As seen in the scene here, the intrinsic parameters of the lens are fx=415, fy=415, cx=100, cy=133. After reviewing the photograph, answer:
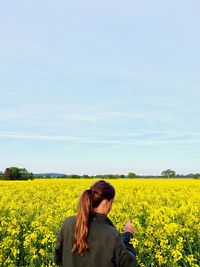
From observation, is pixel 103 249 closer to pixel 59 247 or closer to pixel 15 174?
pixel 59 247

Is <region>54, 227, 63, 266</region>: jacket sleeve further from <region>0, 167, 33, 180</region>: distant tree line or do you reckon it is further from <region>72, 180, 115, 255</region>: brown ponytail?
<region>0, 167, 33, 180</region>: distant tree line

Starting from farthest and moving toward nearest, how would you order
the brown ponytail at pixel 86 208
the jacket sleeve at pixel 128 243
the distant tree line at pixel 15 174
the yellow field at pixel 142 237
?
the distant tree line at pixel 15 174, the yellow field at pixel 142 237, the jacket sleeve at pixel 128 243, the brown ponytail at pixel 86 208

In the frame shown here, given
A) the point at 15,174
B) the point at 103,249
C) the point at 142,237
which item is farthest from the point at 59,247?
the point at 15,174

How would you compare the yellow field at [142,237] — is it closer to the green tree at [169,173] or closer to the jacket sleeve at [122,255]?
the jacket sleeve at [122,255]

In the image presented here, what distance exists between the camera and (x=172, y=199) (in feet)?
39.9

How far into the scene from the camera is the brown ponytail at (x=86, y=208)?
134 inches

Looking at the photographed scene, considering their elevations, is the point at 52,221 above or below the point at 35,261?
above

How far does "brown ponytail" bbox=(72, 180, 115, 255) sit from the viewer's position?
341cm

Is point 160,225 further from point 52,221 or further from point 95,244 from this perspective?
point 95,244

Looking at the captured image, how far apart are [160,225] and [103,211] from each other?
3508mm

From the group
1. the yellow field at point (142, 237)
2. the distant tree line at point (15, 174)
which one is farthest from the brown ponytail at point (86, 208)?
the distant tree line at point (15, 174)

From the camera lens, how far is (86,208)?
11.2ft

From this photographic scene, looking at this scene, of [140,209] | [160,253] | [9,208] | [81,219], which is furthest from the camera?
[9,208]

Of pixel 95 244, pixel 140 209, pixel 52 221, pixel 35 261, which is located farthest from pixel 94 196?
pixel 140 209
